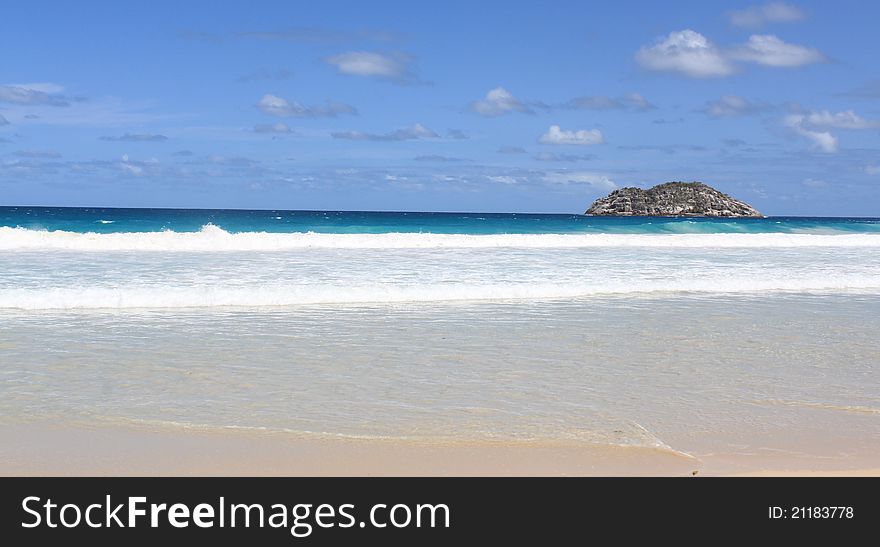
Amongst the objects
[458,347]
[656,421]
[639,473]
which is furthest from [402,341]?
→ [639,473]

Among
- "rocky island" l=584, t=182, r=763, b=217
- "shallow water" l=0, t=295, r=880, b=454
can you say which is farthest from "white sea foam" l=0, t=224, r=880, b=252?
"rocky island" l=584, t=182, r=763, b=217

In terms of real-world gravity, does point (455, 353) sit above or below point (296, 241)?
below

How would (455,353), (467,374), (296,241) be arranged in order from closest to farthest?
(467,374), (455,353), (296,241)

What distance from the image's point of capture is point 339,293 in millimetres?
12891

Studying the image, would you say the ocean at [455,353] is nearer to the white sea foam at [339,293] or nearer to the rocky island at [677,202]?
the white sea foam at [339,293]

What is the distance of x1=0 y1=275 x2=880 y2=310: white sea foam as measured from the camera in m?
11.7

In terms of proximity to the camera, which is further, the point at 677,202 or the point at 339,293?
the point at 677,202

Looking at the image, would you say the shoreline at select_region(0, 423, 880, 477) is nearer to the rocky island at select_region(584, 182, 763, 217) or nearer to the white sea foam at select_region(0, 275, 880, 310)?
the white sea foam at select_region(0, 275, 880, 310)

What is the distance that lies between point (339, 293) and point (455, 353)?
5088mm

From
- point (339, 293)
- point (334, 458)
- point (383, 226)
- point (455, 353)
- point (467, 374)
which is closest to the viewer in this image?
point (334, 458)

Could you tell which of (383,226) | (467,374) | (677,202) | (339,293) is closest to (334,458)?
(467,374)

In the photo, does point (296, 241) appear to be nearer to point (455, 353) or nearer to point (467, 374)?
point (455, 353)

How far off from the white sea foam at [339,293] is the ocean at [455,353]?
0.05m
